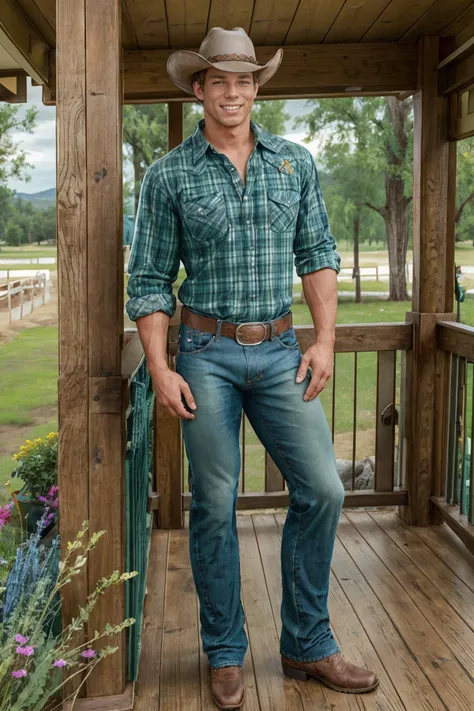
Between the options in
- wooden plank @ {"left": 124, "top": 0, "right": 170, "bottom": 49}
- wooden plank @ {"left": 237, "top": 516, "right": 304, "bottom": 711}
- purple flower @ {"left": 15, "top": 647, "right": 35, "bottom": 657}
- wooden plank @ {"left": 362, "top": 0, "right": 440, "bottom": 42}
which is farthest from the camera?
wooden plank @ {"left": 362, "top": 0, "right": 440, "bottom": 42}

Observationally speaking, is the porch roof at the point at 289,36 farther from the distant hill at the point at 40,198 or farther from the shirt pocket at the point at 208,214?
the distant hill at the point at 40,198

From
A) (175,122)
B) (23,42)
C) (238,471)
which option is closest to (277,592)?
(238,471)

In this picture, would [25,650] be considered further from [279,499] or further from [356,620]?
Answer: [279,499]

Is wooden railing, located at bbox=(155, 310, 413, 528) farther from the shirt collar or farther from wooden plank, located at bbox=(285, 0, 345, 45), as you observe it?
the shirt collar

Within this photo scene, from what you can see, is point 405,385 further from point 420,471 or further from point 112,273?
point 112,273

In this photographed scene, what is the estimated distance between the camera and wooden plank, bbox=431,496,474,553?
341cm

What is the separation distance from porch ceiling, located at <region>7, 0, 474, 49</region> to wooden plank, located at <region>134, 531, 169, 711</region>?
2186 mm

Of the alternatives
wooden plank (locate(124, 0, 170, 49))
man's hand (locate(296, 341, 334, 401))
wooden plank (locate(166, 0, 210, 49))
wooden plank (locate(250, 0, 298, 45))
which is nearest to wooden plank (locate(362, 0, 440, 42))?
wooden plank (locate(250, 0, 298, 45))

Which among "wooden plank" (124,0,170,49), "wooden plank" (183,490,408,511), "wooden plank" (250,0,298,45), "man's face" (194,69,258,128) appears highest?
"wooden plank" (250,0,298,45)

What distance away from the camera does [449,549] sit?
3.55m

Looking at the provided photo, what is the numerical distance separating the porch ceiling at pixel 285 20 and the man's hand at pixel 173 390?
1.59 meters

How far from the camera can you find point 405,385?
3.93 meters

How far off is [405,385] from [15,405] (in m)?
10.7

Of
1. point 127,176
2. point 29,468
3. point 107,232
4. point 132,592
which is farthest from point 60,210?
point 127,176
